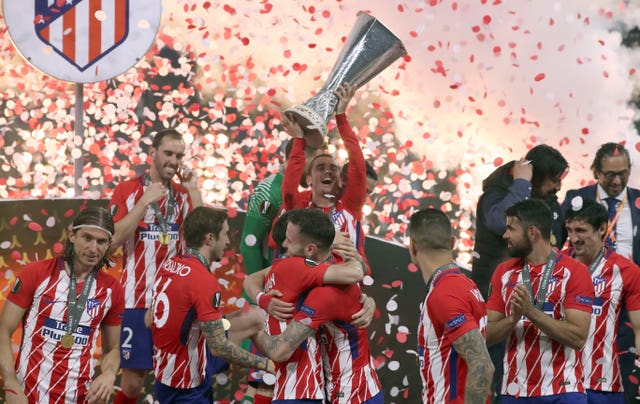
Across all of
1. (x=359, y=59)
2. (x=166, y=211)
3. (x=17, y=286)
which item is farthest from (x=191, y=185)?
(x=17, y=286)

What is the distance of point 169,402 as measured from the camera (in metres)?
5.71

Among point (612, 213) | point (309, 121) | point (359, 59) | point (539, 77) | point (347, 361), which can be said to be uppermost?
point (539, 77)

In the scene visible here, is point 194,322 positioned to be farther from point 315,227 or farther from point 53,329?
point 315,227

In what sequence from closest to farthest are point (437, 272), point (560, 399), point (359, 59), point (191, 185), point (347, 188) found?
point (437, 272)
point (560, 399)
point (359, 59)
point (347, 188)
point (191, 185)

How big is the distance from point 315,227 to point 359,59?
158 centimetres

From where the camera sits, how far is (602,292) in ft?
19.6

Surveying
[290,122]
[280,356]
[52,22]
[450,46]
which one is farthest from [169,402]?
[450,46]

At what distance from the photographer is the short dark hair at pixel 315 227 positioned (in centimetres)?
492

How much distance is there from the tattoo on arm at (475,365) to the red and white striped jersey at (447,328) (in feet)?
0.12

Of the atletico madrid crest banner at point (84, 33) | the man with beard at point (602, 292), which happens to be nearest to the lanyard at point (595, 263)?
the man with beard at point (602, 292)

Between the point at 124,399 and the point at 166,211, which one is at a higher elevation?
the point at 166,211

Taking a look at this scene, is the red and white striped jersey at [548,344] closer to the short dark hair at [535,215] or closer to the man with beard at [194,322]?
the short dark hair at [535,215]

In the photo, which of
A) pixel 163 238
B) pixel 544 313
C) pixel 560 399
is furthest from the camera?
pixel 163 238

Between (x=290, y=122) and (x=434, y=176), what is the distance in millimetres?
Result: 2458
